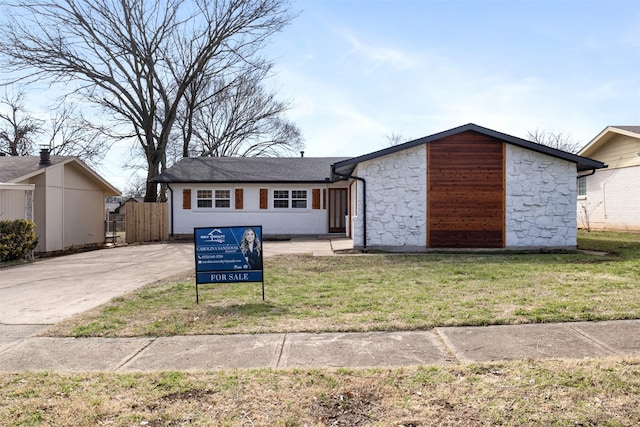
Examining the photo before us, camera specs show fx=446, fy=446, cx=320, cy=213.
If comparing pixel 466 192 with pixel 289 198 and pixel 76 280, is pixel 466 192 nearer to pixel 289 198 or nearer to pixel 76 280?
pixel 289 198

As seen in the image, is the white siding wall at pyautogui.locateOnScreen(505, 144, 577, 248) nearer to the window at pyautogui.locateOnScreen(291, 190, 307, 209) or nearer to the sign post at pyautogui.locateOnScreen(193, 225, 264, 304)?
the sign post at pyautogui.locateOnScreen(193, 225, 264, 304)

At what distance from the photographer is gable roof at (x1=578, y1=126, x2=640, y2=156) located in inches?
719

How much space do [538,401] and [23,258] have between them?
15831 mm

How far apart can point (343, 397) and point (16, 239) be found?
14063mm

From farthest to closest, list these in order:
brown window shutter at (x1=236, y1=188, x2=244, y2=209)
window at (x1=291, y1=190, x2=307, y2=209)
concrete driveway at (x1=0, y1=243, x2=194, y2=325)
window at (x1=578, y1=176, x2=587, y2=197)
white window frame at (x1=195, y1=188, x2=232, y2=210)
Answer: window at (x1=578, y1=176, x2=587, y2=197) → window at (x1=291, y1=190, x2=307, y2=209) → white window frame at (x1=195, y1=188, x2=232, y2=210) → brown window shutter at (x1=236, y1=188, x2=244, y2=209) → concrete driveway at (x1=0, y1=243, x2=194, y2=325)

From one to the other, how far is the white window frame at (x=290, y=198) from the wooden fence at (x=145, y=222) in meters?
5.45

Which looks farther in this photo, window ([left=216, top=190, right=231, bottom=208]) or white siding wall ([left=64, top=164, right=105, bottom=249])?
window ([left=216, top=190, right=231, bottom=208])

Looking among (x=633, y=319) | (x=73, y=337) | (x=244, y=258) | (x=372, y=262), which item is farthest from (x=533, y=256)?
(x=73, y=337)

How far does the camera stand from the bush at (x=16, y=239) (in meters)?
13.3

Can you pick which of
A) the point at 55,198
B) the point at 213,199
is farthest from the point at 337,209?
the point at 55,198

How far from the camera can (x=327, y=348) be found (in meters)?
4.60

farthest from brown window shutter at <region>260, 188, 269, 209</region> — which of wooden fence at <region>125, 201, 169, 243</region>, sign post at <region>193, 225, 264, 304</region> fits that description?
sign post at <region>193, 225, 264, 304</region>

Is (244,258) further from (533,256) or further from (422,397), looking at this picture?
(533,256)

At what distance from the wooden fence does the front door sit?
8.04 metres
